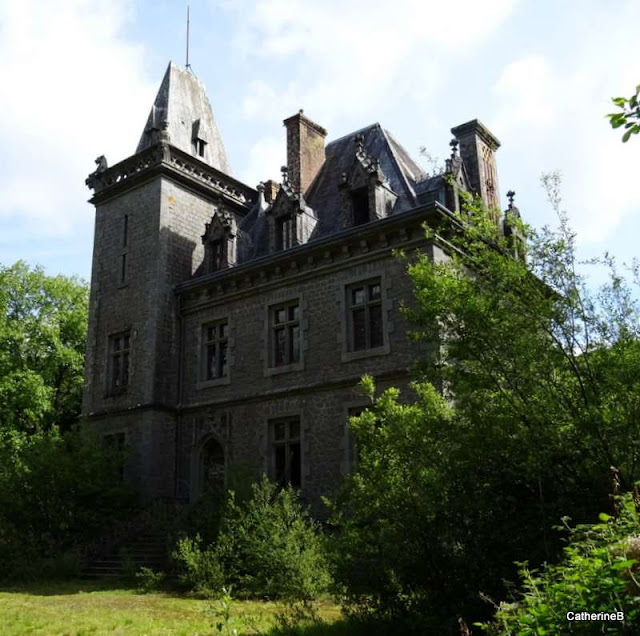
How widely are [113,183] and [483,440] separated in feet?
57.6

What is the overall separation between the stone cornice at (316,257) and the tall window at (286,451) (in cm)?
367

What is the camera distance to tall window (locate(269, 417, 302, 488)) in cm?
1688

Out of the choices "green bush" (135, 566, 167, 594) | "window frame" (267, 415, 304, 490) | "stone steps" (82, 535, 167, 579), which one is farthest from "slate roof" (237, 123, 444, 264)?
"green bush" (135, 566, 167, 594)

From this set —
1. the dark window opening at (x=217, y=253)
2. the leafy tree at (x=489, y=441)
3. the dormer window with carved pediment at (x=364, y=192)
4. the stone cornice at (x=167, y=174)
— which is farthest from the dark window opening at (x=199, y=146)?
the leafy tree at (x=489, y=441)

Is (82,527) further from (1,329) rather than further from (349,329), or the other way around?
(1,329)

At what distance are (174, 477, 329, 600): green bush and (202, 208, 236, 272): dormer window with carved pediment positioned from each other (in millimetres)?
8550

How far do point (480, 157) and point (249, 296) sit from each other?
7.44m

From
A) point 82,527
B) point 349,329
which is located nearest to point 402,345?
point 349,329

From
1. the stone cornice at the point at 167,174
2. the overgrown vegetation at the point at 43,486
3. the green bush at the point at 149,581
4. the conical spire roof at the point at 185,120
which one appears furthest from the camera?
the conical spire roof at the point at 185,120

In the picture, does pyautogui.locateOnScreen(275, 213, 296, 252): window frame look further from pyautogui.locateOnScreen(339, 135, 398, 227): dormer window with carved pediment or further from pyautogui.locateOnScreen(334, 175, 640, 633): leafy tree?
pyautogui.locateOnScreen(334, 175, 640, 633): leafy tree

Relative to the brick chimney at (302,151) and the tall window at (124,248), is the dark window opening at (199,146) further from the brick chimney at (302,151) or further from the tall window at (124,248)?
the tall window at (124,248)

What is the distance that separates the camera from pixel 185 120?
23.2m

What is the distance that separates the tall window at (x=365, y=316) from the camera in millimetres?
16141

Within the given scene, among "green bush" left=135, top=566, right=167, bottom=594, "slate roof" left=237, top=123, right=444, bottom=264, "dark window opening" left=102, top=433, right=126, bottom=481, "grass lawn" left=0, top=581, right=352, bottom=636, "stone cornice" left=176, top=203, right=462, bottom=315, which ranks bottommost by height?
"grass lawn" left=0, top=581, right=352, bottom=636
